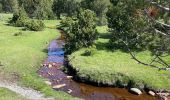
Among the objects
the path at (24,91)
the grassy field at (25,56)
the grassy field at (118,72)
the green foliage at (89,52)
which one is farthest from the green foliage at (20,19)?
the path at (24,91)

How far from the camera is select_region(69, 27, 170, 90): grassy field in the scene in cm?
4581

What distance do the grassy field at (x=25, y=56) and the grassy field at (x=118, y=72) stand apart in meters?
6.82

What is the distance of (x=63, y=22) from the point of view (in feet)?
337

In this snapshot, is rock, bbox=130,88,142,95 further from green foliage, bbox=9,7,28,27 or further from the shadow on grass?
green foliage, bbox=9,7,28,27

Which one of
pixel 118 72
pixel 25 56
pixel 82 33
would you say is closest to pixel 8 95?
pixel 118 72

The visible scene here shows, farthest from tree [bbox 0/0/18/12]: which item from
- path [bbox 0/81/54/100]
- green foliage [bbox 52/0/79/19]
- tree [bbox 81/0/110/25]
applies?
path [bbox 0/81/54/100]

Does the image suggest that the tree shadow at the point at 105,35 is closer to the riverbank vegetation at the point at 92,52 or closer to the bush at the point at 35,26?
the riverbank vegetation at the point at 92,52

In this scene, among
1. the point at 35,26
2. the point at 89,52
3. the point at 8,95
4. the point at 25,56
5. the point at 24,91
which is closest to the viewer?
the point at 8,95

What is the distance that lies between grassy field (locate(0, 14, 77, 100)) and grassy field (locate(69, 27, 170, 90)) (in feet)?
22.4

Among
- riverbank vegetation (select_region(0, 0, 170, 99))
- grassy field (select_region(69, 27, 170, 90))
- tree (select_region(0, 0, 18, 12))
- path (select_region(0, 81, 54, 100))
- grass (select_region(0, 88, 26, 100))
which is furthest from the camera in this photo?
tree (select_region(0, 0, 18, 12))

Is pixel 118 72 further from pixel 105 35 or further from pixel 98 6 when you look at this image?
pixel 98 6

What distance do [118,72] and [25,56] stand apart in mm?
18719

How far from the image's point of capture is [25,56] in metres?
58.2

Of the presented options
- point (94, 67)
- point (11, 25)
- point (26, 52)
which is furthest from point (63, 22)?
point (94, 67)
